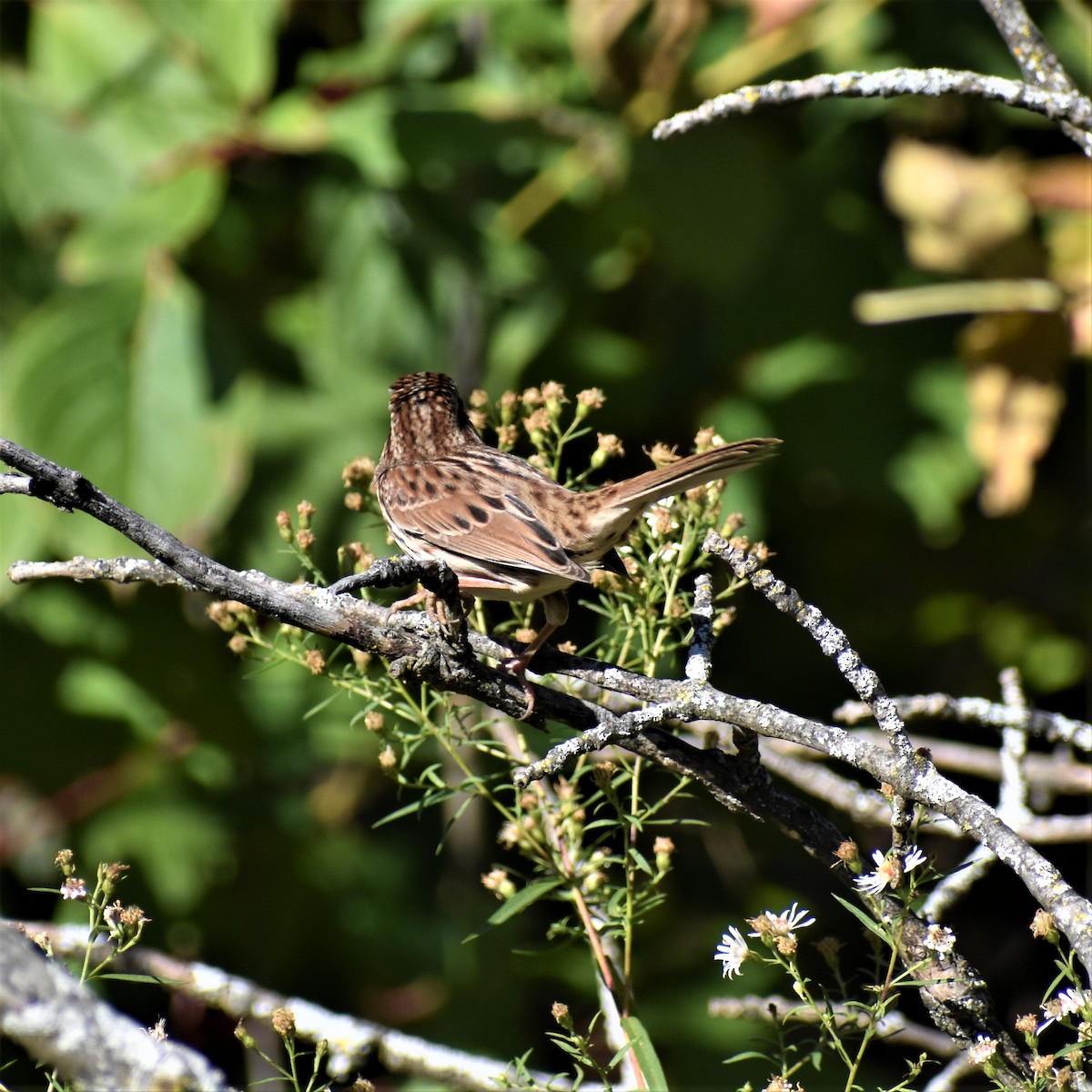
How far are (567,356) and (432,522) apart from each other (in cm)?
162

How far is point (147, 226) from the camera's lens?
4.14 metres

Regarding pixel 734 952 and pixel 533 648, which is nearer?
pixel 734 952

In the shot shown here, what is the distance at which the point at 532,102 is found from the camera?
4.59 m

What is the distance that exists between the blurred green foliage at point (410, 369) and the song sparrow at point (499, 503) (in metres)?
0.84

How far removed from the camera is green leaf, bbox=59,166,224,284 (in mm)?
4098

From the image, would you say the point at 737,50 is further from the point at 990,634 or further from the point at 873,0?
the point at 990,634

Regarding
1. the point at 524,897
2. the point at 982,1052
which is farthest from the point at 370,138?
the point at 982,1052

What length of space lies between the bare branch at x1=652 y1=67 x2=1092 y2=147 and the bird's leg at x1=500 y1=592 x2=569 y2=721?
86 cm

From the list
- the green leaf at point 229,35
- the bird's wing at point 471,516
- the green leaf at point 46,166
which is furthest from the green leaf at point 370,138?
the bird's wing at point 471,516

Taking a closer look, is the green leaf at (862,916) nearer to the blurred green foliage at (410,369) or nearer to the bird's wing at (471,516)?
the bird's wing at (471,516)

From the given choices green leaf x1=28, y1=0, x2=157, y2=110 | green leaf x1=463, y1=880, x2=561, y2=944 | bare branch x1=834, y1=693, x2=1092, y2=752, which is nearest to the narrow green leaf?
green leaf x1=463, y1=880, x2=561, y2=944

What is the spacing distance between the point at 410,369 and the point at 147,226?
3.24 feet

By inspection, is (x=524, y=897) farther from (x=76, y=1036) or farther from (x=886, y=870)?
(x=76, y=1036)

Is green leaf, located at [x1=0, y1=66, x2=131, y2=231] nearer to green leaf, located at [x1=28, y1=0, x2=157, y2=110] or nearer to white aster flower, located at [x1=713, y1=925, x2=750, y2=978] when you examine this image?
green leaf, located at [x1=28, y1=0, x2=157, y2=110]
